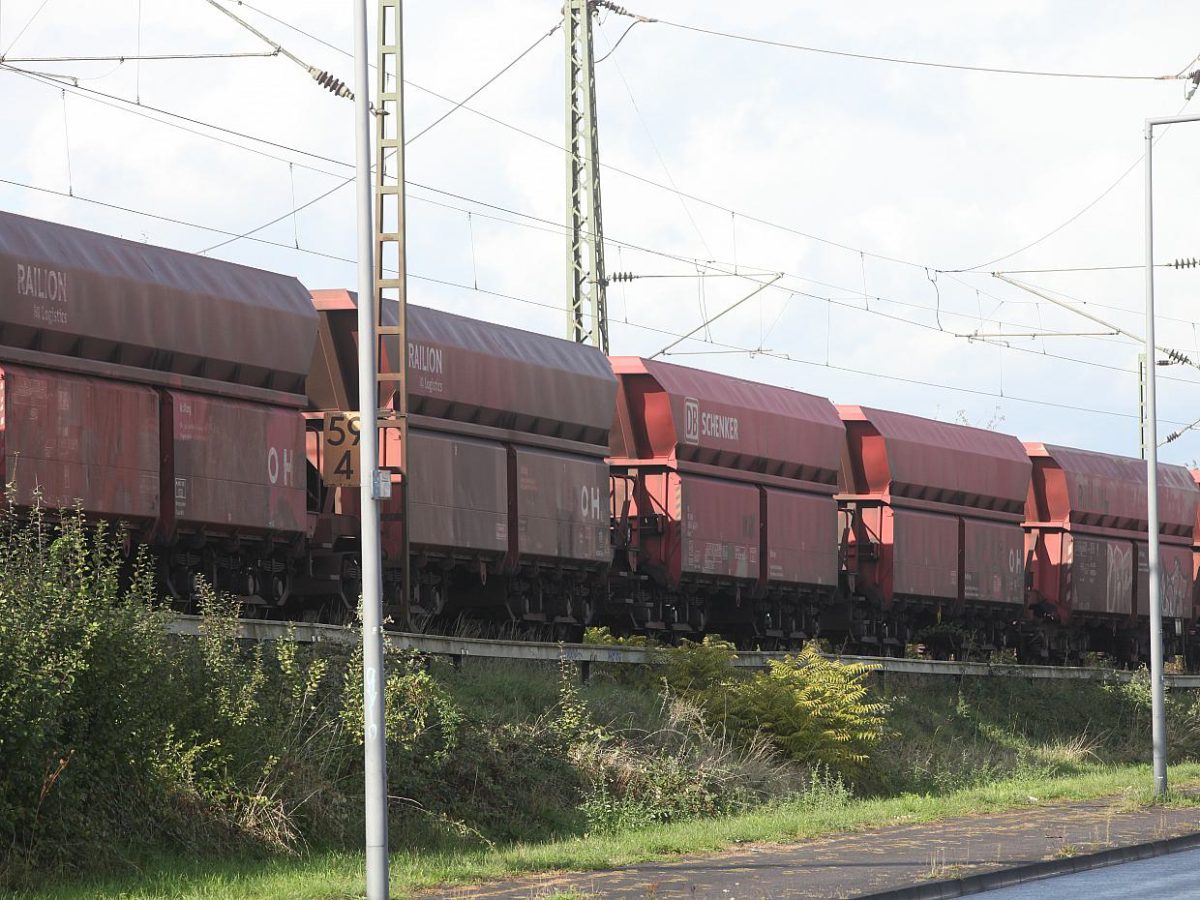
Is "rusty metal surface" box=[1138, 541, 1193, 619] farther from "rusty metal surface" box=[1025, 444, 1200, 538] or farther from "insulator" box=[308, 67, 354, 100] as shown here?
"insulator" box=[308, 67, 354, 100]

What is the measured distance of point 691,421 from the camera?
27109 mm

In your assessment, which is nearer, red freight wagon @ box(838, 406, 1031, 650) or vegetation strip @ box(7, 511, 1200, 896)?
vegetation strip @ box(7, 511, 1200, 896)

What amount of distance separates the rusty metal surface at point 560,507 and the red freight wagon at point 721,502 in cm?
131

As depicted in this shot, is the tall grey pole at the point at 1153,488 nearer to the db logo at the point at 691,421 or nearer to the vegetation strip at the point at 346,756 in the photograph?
the vegetation strip at the point at 346,756

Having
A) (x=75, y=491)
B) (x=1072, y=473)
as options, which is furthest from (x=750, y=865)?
(x=1072, y=473)

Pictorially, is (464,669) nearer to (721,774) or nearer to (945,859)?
(721,774)

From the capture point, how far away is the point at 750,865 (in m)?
15.2

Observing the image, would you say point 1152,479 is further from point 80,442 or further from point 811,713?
point 80,442

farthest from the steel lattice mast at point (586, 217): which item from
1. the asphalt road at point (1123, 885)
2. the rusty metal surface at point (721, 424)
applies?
the asphalt road at point (1123, 885)

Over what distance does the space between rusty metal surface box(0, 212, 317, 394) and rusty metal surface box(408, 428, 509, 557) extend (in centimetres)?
196

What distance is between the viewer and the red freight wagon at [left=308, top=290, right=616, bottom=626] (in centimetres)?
2152

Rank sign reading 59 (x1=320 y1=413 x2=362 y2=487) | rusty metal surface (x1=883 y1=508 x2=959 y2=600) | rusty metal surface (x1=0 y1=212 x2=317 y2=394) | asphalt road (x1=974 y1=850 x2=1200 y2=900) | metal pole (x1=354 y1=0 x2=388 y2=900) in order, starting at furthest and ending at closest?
rusty metal surface (x1=883 y1=508 x2=959 y2=600) → sign reading 59 (x1=320 y1=413 x2=362 y2=487) → rusty metal surface (x1=0 y1=212 x2=317 y2=394) → asphalt road (x1=974 y1=850 x2=1200 y2=900) → metal pole (x1=354 y1=0 x2=388 y2=900)

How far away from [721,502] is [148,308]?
11.4m

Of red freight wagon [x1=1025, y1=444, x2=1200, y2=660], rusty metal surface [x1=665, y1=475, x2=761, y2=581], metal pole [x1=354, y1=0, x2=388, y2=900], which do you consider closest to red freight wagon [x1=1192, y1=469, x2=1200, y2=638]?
red freight wagon [x1=1025, y1=444, x2=1200, y2=660]
